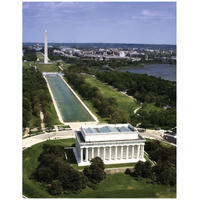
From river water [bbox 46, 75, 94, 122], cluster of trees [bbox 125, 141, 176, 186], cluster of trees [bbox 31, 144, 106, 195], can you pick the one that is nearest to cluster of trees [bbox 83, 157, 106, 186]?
cluster of trees [bbox 31, 144, 106, 195]

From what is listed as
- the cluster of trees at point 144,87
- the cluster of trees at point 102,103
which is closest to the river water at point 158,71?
the cluster of trees at point 144,87

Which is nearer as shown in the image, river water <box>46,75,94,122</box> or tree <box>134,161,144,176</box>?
tree <box>134,161,144,176</box>

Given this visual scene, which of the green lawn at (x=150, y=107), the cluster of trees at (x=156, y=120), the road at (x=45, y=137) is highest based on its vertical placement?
the green lawn at (x=150, y=107)

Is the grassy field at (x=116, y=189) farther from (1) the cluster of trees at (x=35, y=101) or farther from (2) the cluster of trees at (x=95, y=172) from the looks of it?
(1) the cluster of trees at (x=35, y=101)

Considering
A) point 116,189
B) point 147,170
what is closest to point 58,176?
point 116,189

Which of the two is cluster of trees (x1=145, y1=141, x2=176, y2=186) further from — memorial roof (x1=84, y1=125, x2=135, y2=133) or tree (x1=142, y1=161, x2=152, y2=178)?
memorial roof (x1=84, y1=125, x2=135, y2=133)

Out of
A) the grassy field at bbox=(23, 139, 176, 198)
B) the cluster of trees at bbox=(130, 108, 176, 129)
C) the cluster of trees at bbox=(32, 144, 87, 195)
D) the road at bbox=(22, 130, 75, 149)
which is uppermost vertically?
the cluster of trees at bbox=(130, 108, 176, 129)
